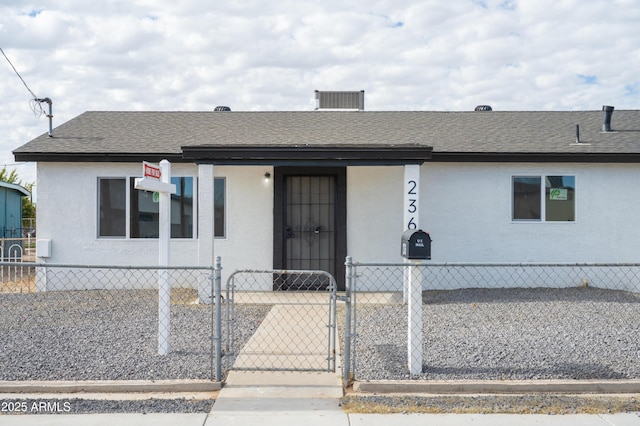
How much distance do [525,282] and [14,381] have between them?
959cm

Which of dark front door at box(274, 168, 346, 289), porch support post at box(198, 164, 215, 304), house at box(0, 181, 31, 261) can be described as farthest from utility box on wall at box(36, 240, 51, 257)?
house at box(0, 181, 31, 261)

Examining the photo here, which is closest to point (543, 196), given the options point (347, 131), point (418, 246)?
point (347, 131)

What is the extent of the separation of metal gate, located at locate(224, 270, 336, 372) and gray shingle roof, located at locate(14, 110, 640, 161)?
284 cm

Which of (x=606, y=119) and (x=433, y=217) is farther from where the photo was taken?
(x=606, y=119)

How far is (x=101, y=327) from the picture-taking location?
8.43 meters

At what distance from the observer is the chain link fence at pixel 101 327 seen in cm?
635

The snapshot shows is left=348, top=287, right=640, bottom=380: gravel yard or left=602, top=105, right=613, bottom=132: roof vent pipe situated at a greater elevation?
left=602, top=105, right=613, bottom=132: roof vent pipe

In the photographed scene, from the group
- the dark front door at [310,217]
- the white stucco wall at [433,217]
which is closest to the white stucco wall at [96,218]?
the white stucco wall at [433,217]

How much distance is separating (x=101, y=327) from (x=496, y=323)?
222 inches

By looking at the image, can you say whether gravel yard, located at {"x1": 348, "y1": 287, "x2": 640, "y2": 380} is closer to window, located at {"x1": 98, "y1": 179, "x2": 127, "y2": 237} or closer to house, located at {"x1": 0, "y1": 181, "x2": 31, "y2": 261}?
window, located at {"x1": 98, "y1": 179, "x2": 127, "y2": 237}

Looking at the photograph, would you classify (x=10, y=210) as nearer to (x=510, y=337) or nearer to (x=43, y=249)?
(x=43, y=249)

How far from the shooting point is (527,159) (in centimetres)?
1216

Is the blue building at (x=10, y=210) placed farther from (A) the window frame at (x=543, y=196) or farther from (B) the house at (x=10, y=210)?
(A) the window frame at (x=543, y=196)

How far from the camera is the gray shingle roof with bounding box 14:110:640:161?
40.5 feet
